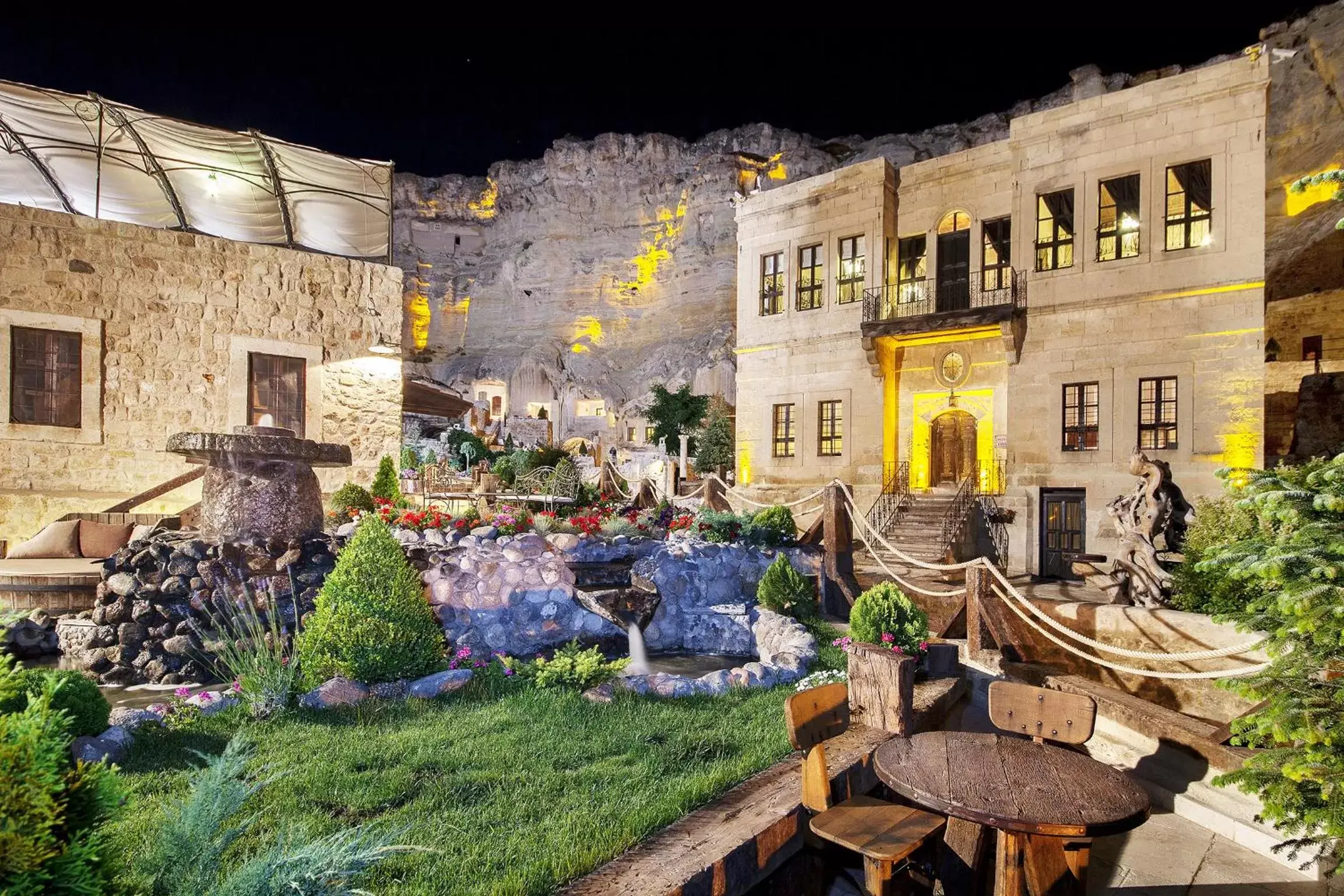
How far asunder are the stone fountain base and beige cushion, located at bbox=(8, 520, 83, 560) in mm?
2658

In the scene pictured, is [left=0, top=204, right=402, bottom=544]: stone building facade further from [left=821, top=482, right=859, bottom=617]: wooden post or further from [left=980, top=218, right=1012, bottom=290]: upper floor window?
[left=980, top=218, right=1012, bottom=290]: upper floor window

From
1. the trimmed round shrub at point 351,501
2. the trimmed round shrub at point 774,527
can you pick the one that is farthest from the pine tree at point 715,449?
the trimmed round shrub at point 351,501

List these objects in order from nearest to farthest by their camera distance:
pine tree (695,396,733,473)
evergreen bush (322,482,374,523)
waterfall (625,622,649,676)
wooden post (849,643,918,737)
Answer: wooden post (849,643,918,737) < waterfall (625,622,649,676) < evergreen bush (322,482,374,523) < pine tree (695,396,733,473)

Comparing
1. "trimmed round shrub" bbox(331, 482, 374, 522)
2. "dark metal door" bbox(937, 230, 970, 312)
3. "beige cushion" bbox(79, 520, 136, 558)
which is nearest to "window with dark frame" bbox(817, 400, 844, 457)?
"dark metal door" bbox(937, 230, 970, 312)

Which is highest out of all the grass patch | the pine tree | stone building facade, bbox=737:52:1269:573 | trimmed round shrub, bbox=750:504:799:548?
stone building facade, bbox=737:52:1269:573

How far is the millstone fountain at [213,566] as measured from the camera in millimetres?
7828

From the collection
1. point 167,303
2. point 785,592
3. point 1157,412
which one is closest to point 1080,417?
point 1157,412

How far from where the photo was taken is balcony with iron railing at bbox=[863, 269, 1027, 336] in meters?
18.3

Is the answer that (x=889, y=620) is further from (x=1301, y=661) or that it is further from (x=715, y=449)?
(x=715, y=449)

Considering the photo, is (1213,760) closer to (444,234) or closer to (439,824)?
(439,824)

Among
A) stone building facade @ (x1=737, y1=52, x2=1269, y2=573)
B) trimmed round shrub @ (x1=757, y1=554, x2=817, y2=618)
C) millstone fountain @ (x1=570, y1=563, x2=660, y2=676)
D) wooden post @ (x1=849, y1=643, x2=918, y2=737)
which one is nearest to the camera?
wooden post @ (x1=849, y1=643, x2=918, y2=737)

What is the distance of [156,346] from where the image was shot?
41.2 ft

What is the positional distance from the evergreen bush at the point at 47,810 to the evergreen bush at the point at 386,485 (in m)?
11.2

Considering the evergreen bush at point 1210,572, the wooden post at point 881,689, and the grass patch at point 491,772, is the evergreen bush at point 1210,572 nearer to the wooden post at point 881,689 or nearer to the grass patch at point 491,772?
the wooden post at point 881,689
